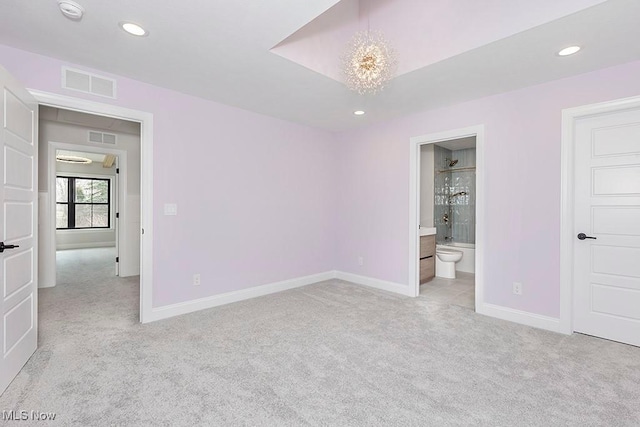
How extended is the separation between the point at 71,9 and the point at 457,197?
6189mm

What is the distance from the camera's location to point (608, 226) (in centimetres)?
282

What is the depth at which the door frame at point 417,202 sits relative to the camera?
3475 millimetres

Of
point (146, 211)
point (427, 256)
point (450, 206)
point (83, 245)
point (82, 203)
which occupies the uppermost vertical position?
point (82, 203)

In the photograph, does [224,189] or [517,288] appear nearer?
[517,288]

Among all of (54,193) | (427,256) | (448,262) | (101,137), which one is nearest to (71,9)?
(101,137)

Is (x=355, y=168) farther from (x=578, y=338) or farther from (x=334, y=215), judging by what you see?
(x=578, y=338)

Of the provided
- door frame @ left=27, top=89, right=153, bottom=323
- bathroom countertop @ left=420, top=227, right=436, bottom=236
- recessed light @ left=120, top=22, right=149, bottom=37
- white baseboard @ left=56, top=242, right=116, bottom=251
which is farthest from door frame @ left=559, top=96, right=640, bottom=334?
white baseboard @ left=56, top=242, right=116, bottom=251

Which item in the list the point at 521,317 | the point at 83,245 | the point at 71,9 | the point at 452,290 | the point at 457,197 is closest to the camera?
the point at 71,9

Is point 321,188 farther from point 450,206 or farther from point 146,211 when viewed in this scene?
point 450,206

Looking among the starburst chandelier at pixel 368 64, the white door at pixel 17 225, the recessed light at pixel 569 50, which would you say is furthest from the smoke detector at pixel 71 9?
the recessed light at pixel 569 50

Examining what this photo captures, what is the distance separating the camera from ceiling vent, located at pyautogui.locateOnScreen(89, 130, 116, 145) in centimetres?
507

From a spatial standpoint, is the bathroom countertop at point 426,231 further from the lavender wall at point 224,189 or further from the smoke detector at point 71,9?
the smoke detector at point 71,9

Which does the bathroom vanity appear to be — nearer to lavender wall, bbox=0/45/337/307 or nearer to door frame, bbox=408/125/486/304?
door frame, bbox=408/125/486/304

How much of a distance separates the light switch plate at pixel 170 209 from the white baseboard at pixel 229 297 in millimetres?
1011
